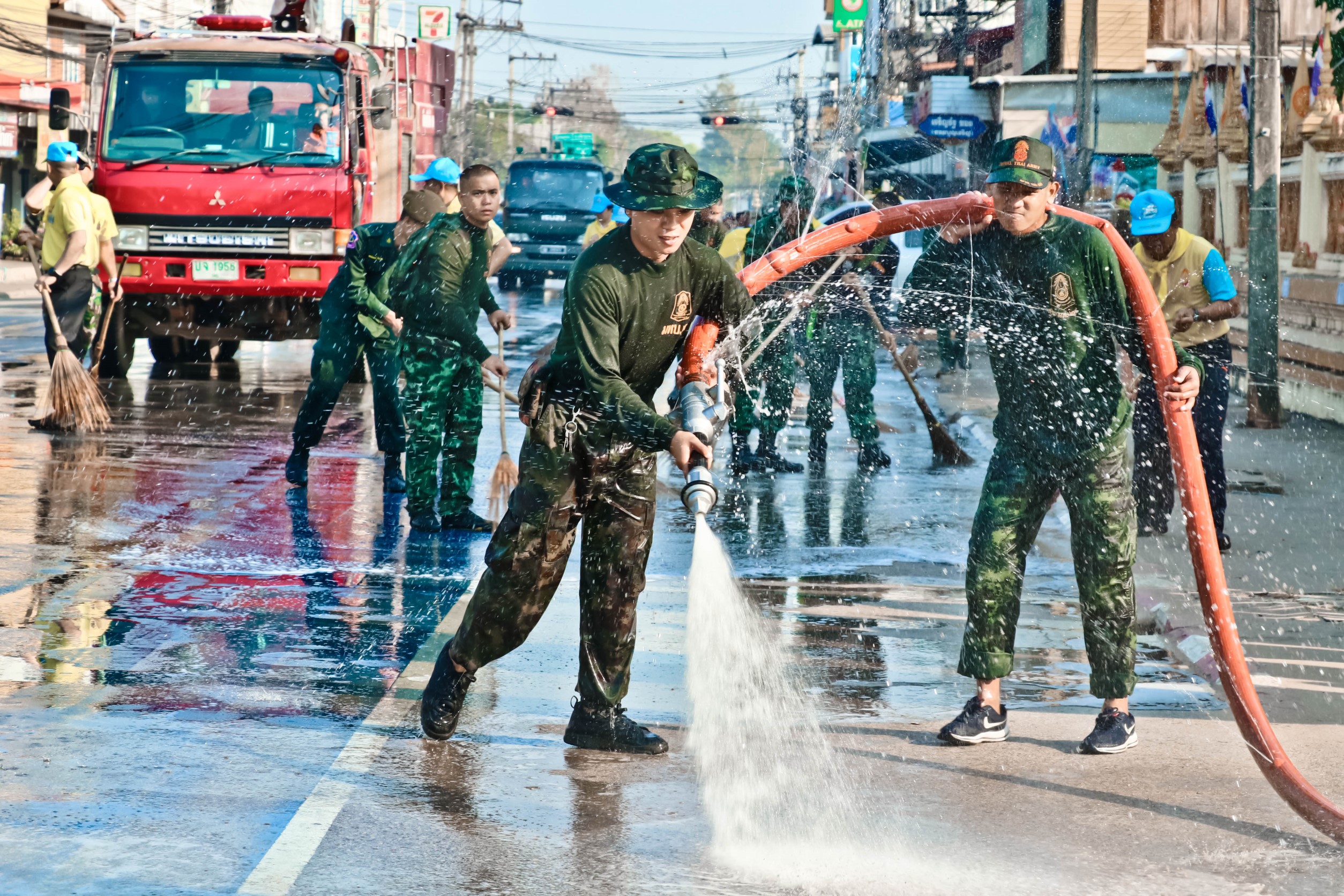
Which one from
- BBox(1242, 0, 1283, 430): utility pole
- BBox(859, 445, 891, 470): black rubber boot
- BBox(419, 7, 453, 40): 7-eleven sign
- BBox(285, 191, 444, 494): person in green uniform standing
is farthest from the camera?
BBox(419, 7, 453, 40): 7-eleven sign

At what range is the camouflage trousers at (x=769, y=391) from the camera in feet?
37.0

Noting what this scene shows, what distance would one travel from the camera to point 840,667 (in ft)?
19.9

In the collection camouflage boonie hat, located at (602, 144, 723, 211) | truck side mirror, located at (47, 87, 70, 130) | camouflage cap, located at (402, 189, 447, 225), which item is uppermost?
truck side mirror, located at (47, 87, 70, 130)

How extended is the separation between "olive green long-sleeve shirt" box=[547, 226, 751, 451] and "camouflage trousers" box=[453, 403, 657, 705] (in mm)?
122

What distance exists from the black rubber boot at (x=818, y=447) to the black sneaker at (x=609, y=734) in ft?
21.5

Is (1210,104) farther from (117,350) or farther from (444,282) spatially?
(444,282)

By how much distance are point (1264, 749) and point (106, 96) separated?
43.4ft

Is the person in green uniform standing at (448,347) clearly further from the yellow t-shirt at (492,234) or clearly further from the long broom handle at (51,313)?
the long broom handle at (51,313)

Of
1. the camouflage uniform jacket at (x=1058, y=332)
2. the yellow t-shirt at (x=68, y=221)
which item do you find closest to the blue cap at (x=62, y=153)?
the yellow t-shirt at (x=68, y=221)

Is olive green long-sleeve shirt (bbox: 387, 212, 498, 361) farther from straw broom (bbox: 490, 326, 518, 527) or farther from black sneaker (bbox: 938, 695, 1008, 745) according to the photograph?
black sneaker (bbox: 938, 695, 1008, 745)

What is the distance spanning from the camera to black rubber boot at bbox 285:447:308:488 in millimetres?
9898

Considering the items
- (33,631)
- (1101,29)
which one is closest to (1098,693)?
(33,631)

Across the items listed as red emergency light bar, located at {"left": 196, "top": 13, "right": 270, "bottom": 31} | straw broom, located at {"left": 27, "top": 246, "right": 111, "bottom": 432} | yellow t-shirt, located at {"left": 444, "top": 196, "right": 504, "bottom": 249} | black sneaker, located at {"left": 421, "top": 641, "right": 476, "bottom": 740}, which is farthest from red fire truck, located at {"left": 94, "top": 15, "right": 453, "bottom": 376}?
black sneaker, located at {"left": 421, "top": 641, "right": 476, "bottom": 740}

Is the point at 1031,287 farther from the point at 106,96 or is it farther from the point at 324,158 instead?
the point at 106,96
